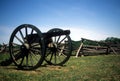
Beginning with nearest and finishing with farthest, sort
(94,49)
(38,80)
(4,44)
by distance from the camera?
(38,80) → (94,49) → (4,44)

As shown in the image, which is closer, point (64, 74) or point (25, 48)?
point (64, 74)

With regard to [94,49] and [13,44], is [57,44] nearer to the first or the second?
[13,44]

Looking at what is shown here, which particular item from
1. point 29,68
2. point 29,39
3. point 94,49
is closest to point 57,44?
point 29,39

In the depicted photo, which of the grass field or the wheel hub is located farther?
the wheel hub

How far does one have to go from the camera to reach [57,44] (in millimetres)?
8664

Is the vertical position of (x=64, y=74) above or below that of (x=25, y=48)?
below

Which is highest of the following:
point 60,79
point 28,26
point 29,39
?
point 28,26

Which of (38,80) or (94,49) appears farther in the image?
(94,49)

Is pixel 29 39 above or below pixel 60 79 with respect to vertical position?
above

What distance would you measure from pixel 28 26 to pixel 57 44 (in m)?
2.41

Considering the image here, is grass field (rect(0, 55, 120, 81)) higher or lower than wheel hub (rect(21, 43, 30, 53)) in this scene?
lower

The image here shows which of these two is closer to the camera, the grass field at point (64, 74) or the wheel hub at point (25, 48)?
the grass field at point (64, 74)

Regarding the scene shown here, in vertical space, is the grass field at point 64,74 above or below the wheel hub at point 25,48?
below

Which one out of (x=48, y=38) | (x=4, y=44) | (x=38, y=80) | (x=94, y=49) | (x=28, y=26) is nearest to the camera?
(x=38, y=80)
